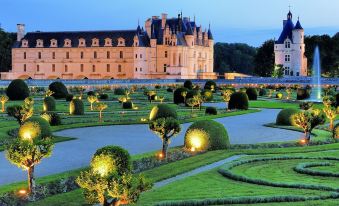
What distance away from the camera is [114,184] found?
399 inches

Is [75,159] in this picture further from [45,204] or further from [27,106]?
[27,106]

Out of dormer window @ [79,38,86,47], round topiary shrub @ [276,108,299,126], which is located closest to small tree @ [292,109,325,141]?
round topiary shrub @ [276,108,299,126]

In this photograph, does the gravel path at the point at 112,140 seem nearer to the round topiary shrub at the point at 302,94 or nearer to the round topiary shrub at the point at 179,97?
the round topiary shrub at the point at 179,97

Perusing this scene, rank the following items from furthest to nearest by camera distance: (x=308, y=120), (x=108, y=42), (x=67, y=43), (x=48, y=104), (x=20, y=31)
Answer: (x=20, y=31), (x=67, y=43), (x=108, y=42), (x=48, y=104), (x=308, y=120)

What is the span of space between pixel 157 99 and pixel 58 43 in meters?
47.3

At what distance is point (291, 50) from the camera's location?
96938mm

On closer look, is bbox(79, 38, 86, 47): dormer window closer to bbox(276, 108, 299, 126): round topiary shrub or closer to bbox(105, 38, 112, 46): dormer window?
bbox(105, 38, 112, 46): dormer window

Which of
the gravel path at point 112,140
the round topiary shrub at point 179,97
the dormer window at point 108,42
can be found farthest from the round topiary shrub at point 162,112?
the dormer window at point 108,42

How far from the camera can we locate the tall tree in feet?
343

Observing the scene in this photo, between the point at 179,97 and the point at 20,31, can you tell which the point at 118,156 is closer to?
the point at 179,97

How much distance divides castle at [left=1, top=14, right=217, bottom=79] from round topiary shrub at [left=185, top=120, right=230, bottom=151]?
69170mm

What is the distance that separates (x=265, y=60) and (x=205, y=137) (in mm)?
87482

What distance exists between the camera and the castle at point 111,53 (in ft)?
298

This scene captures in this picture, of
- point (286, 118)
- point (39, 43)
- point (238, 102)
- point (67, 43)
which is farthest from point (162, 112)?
point (39, 43)
